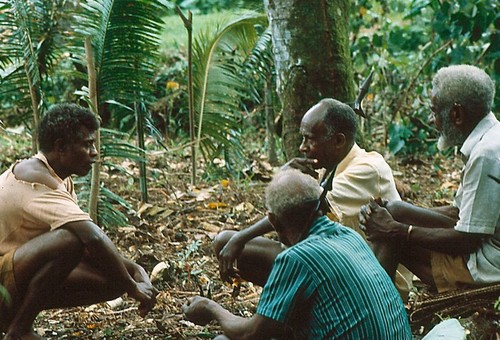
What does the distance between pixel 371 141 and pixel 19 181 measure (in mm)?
7255

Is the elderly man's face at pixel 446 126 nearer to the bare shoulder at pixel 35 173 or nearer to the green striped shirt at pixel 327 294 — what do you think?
the green striped shirt at pixel 327 294

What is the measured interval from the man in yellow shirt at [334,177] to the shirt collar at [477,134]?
56 cm

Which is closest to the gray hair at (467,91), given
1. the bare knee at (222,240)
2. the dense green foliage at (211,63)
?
the bare knee at (222,240)

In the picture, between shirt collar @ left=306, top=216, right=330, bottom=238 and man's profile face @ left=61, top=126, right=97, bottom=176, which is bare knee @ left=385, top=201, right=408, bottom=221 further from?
man's profile face @ left=61, top=126, right=97, bottom=176

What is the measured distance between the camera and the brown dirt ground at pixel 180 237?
5.29m

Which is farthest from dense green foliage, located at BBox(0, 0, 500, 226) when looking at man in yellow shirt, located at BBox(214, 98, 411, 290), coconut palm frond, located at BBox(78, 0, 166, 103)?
man in yellow shirt, located at BBox(214, 98, 411, 290)

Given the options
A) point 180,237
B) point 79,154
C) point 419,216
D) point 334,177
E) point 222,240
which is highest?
point 79,154

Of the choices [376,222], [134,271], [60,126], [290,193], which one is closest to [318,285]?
[290,193]

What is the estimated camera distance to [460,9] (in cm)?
909

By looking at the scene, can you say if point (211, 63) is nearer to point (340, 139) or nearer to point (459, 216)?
point (340, 139)

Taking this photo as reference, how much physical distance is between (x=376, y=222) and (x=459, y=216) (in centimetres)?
47

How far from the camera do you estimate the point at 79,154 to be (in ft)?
15.7

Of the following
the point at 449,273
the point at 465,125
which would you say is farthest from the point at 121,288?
the point at 465,125

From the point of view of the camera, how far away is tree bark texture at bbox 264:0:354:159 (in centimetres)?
600
